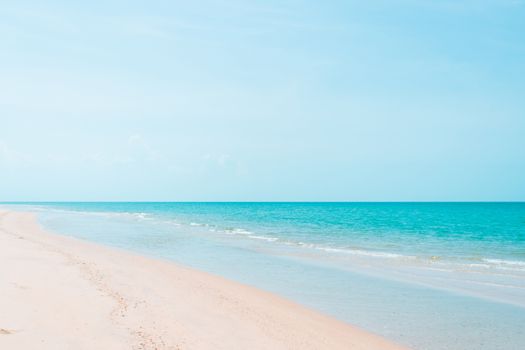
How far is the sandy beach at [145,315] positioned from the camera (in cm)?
891

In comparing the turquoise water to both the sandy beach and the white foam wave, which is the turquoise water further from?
the sandy beach

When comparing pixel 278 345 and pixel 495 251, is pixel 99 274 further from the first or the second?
pixel 495 251

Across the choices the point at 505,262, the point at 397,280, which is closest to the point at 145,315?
the point at 397,280

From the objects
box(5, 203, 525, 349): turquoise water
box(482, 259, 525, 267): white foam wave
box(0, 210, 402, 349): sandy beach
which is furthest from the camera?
box(482, 259, 525, 267): white foam wave

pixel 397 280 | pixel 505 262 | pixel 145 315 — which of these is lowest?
pixel 397 280

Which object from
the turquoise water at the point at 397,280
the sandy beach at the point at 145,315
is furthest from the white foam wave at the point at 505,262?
the sandy beach at the point at 145,315

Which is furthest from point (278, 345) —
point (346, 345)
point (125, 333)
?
point (125, 333)

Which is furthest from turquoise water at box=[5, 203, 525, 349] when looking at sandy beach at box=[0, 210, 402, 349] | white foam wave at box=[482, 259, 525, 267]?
sandy beach at box=[0, 210, 402, 349]

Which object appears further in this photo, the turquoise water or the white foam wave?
the white foam wave

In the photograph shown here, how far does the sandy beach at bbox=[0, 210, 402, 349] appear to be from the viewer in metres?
8.91

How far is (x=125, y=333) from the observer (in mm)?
9188

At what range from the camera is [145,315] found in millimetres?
10742

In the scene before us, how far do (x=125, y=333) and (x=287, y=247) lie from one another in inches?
923

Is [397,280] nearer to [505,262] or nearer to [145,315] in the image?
[505,262]
